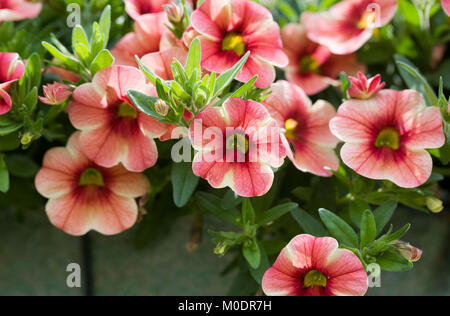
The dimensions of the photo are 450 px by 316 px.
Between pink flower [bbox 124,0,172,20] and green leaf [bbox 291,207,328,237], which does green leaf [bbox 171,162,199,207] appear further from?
pink flower [bbox 124,0,172,20]

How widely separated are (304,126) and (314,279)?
0.31m

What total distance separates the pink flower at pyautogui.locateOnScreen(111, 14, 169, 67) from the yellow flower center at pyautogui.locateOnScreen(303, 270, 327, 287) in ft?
1.62

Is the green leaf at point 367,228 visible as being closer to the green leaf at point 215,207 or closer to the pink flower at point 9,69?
the green leaf at point 215,207

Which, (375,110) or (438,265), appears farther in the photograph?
(438,265)

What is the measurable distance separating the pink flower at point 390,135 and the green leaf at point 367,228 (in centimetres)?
7

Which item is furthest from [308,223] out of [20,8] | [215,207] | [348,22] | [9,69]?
[20,8]

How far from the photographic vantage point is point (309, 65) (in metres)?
1.28

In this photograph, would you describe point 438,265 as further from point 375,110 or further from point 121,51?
point 121,51

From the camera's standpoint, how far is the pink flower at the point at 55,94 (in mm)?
981

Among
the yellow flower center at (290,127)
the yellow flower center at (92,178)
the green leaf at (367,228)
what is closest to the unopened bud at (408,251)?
the green leaf at (367,228)

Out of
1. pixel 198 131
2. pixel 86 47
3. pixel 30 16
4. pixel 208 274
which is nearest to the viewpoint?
pixel 198 131

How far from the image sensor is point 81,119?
3.37 feet
